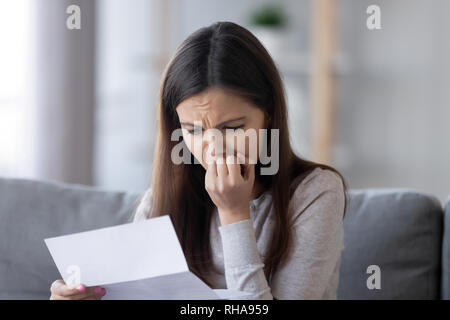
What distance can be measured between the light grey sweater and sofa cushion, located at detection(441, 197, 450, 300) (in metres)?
0.28

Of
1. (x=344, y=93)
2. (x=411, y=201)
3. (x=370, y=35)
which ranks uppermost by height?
(x=370, y=35)

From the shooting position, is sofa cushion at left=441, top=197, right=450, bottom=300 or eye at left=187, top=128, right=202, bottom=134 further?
sofa cushion at left=441, top=197, right=450, bottom=300

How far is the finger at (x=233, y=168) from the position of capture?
0.66m

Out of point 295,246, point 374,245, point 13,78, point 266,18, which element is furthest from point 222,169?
point 266,18

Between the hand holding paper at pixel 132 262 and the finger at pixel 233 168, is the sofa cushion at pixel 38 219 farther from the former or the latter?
the finger at pixel 233 168

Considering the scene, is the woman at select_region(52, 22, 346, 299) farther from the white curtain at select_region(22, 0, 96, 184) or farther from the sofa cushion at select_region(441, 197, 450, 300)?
the white curtain at select_region(22, 0, 96, 184)

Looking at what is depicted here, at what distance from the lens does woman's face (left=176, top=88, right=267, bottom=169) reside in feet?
2.13

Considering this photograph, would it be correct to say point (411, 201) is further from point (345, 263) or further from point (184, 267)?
point (184, 267)

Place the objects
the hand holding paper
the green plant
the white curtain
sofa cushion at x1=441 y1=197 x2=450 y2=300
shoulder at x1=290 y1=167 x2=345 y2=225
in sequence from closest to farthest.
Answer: the hand holding paper
shoulder at x1=290 y1=167 x2=345 y2=225
sofa cushion at x1=441 y1=197 x2=450 y2=300
the white curtain
the green plant

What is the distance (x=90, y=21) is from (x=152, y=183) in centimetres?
101

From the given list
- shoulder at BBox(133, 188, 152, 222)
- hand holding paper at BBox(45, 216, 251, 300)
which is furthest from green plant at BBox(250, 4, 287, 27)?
hand holding paper at BBox(45, 216, 251, 300)

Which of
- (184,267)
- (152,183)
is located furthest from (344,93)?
(184,267)

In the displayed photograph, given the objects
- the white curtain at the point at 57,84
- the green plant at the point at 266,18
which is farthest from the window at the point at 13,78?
the green plant at the point at 266,18
